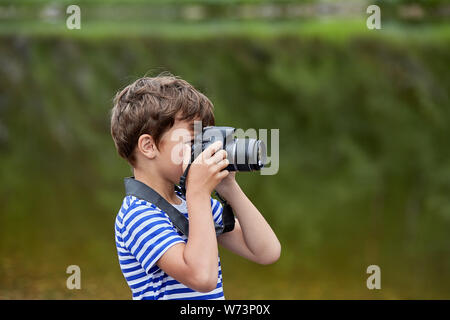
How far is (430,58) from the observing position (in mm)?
6008

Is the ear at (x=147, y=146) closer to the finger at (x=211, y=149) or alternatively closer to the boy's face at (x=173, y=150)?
the boy's face at (x=173, y=150)

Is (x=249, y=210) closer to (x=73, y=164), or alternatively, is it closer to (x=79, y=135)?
(x=73, y=164)

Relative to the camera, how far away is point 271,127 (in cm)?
509

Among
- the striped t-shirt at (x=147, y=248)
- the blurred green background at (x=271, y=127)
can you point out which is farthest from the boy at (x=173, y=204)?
the blurred green background at (x=271, y=127)

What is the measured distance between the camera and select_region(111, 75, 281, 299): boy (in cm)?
107

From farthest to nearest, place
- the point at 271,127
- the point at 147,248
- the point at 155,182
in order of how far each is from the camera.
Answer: the point at 271,127, the point at 155,182, the point at 147,248

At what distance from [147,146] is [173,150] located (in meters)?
0.05

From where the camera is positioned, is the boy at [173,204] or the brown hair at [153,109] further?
the brown hair at [153,109]

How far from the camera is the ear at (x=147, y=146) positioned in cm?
117

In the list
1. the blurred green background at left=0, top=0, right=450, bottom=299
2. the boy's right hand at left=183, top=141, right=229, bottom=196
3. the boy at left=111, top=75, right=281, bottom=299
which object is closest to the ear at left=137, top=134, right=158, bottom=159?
the boy at left=111, top=75, right=281, bottom=299

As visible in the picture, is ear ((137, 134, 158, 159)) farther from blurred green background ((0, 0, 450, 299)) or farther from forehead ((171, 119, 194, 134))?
blurred green background ((0, 0, 450, 299))

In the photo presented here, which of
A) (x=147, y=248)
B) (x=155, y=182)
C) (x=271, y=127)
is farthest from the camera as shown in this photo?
(x=271, y=127)

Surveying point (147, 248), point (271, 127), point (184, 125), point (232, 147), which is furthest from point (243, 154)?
point (271, 127)

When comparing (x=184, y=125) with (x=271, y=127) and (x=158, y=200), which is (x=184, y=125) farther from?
(x=271, y=127)
